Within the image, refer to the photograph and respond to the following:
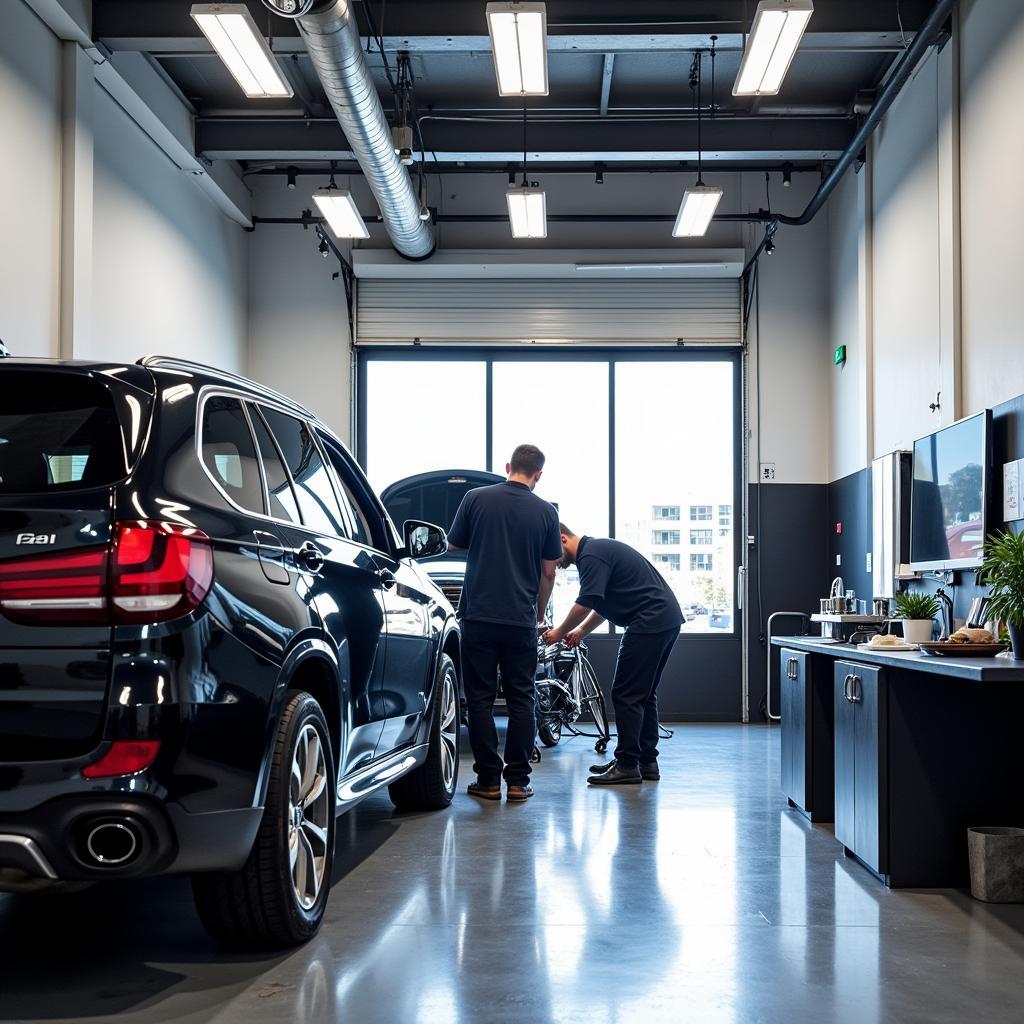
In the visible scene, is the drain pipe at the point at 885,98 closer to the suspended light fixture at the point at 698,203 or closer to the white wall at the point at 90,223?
the suspended light fixture at the point at 698,203

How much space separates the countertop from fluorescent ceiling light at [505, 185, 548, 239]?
4.90 meters

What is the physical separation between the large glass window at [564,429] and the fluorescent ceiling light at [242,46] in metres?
4.79

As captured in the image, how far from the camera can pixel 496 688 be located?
6184 millimetres

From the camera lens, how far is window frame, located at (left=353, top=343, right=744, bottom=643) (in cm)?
1162

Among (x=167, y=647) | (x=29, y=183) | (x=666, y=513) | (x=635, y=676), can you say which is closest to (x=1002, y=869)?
(x=635, y=676)

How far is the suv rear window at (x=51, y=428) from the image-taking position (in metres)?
2.85

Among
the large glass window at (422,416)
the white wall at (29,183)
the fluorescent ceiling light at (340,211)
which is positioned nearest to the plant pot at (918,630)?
the white wall at (29,183)

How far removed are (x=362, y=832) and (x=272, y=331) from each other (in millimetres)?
7330

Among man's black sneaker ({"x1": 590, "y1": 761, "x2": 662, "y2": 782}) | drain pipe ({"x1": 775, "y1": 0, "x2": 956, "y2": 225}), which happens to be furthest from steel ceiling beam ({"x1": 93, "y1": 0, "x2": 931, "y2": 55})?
man's black sneaker ({"x1": 590, "y1": 761, "x2": 662, "y2": 782})

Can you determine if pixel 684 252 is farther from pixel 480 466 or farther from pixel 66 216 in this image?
pixel 66 216

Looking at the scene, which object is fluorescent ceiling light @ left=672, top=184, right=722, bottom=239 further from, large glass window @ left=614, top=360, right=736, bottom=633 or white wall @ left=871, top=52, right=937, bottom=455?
large glass window @ left=614, top=360, right=736, bottom=633

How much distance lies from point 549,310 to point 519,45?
5049mm

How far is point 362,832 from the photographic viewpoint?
5293mm

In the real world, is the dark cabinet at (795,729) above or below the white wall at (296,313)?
below
